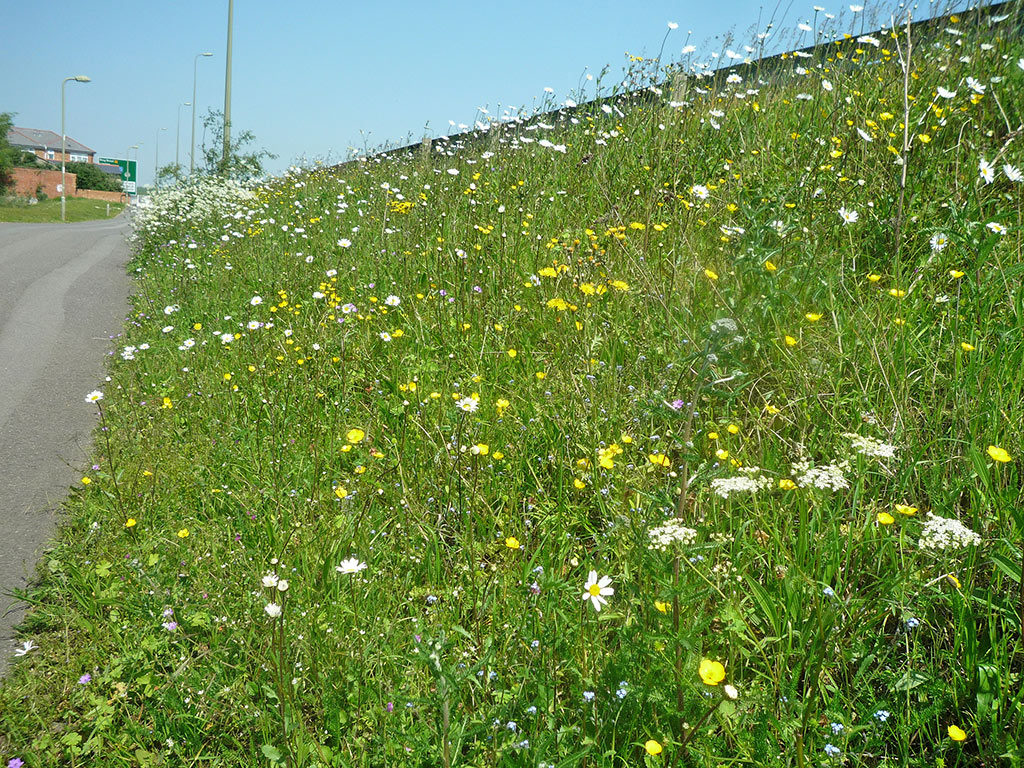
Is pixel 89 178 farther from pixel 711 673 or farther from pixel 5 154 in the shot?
pixel 711 673

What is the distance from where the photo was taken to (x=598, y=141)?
552 cm

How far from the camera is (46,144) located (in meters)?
107

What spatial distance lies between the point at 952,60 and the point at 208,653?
605cm

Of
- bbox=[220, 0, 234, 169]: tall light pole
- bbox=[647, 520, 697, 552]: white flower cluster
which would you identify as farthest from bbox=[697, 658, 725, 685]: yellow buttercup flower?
bbox=[220, 0, 234, 169]: tall light pole

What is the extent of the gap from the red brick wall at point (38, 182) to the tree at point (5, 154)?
1643 mm

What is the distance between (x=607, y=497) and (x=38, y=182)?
95894 mm

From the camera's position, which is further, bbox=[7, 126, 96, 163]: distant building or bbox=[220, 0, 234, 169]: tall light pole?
bbox=[7, 126, 96, 163]: distant building

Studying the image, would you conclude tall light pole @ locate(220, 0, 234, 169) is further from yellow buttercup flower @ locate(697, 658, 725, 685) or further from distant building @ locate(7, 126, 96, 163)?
distant building @ locate(7, 126, 96, 163)

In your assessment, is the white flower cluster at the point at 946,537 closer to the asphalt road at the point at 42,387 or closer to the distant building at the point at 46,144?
the asphalt road at the point at 42,387

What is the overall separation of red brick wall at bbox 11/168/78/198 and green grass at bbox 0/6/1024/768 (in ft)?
272

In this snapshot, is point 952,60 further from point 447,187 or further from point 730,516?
point 730,516

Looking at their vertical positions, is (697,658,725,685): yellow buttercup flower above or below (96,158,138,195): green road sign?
below

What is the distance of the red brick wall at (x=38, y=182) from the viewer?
236ft

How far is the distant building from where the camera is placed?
100625 millimetres
